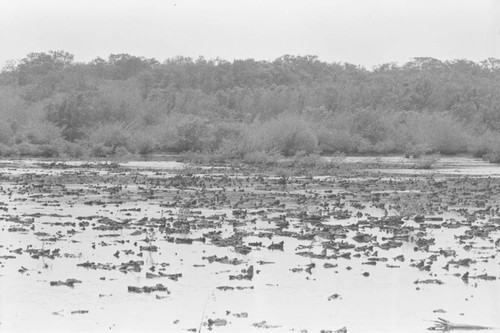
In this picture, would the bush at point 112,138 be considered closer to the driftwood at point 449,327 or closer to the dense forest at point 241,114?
the dense forest at point 241,114

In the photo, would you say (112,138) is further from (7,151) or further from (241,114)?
(241,114)

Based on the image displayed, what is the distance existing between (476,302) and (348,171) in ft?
109

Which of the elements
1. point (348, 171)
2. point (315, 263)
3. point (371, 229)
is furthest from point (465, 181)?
point (315, 263)

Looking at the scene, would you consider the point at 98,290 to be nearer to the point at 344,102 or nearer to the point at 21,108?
the point at 21,108

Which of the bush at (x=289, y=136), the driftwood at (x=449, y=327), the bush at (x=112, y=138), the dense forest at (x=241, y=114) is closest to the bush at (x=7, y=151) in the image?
the dense forest at (x=241, y=114)

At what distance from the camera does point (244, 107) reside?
315 feet

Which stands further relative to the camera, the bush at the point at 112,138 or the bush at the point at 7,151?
the bush at the point at 112,138

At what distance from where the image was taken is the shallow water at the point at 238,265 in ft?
48.2

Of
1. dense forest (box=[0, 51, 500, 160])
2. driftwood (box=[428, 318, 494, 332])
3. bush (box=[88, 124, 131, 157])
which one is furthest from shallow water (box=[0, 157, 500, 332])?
bush (box=[88, 124, 131, 157])

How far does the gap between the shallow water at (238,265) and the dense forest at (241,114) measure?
27.3 m

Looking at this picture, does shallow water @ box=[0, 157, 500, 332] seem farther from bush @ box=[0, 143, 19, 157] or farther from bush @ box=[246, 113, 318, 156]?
bush @ box=[246, 113, 318, 156]

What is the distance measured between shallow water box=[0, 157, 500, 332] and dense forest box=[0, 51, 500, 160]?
89.5 ft

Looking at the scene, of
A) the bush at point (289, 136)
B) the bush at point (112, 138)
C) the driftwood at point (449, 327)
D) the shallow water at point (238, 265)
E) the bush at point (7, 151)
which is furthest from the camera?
the bush at point (112, 138)

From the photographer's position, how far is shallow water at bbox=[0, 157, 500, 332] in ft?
48.2
